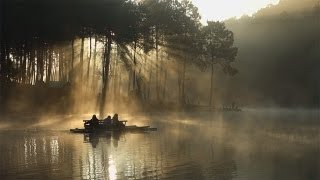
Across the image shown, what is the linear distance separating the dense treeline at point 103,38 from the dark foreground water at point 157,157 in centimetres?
2716

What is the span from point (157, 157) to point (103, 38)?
52734mm

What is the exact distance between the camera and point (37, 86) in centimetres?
6625

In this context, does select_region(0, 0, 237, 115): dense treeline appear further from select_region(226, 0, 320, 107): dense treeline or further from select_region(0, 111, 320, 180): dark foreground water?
select_region(226, 0, 320, 107): dense treeline

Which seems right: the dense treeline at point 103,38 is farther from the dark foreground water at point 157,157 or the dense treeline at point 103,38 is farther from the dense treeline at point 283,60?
the dense treeline at point 283,60

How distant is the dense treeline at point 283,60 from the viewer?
431 feet

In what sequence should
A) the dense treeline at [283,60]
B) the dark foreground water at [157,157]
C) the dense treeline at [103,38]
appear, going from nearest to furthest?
the dark foreground water at [157,157] < the dense treeline at [103,38] < the dense treeline at [283,60]

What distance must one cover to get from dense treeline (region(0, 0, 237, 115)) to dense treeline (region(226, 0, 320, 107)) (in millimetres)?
33690

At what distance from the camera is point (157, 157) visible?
25891 mm

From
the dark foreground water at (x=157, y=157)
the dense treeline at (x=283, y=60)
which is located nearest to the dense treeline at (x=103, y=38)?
the dark foreground water at (x=157, y=157)

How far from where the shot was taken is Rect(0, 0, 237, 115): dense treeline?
62.9 metres

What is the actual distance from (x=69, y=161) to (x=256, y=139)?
17089mm

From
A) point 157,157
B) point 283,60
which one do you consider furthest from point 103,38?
point 283,60

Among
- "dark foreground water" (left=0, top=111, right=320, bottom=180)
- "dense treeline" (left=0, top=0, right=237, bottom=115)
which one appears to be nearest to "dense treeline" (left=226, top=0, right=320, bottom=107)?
"dense treeline" (left=0, top=0, right=237, bottom=115)

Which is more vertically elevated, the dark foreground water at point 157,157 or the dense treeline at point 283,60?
the dense treeline at point 283,60
